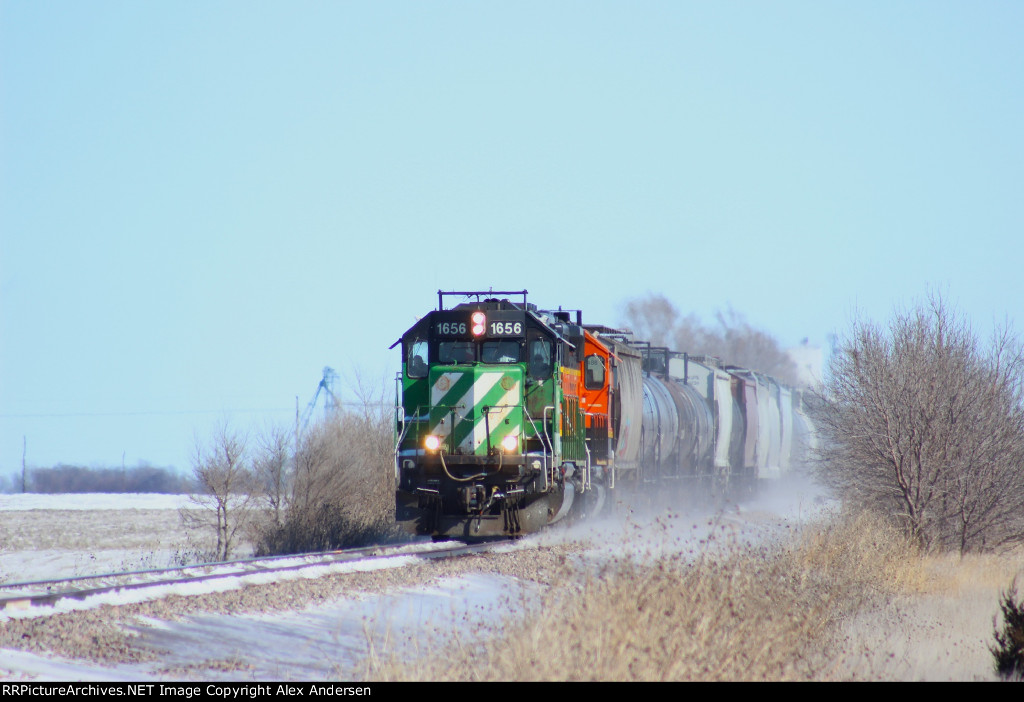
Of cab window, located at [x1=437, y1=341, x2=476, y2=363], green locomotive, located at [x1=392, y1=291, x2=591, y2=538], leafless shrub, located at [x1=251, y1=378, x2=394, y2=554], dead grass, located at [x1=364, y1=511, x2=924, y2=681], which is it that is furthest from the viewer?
leafless shrub, located at [x1=251, y1=378, x2=394, y2=554]

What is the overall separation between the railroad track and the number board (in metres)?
3.55

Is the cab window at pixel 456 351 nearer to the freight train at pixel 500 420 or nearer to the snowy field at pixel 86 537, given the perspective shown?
the freight train at pixel 500 420

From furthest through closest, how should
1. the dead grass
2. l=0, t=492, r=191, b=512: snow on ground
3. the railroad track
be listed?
l=0, t=492, r=191, b=512: snow on ground < the railroad track < the dead grass

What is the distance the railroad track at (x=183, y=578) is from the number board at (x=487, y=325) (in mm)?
3555

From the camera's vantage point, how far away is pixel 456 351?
17703 millimetres

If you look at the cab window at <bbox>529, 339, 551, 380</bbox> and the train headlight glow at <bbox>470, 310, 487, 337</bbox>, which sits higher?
the train headlight glow at <bbox>470, 310, 487, 337</bbox>

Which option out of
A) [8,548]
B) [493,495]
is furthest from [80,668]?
[8,548]

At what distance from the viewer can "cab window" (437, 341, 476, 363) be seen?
17.7m

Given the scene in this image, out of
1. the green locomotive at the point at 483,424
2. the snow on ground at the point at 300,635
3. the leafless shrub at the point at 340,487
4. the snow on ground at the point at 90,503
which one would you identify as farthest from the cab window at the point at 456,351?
the snow on ground at the point at 90,503

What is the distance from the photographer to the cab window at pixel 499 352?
57.4ft

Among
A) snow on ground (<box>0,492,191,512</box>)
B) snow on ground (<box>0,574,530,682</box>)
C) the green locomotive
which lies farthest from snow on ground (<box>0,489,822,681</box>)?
snow on ground (<box>0,492,191,512</box>)

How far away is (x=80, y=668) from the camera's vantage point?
772 cm

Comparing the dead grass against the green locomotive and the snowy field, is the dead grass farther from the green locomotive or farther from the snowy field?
the snowy field
